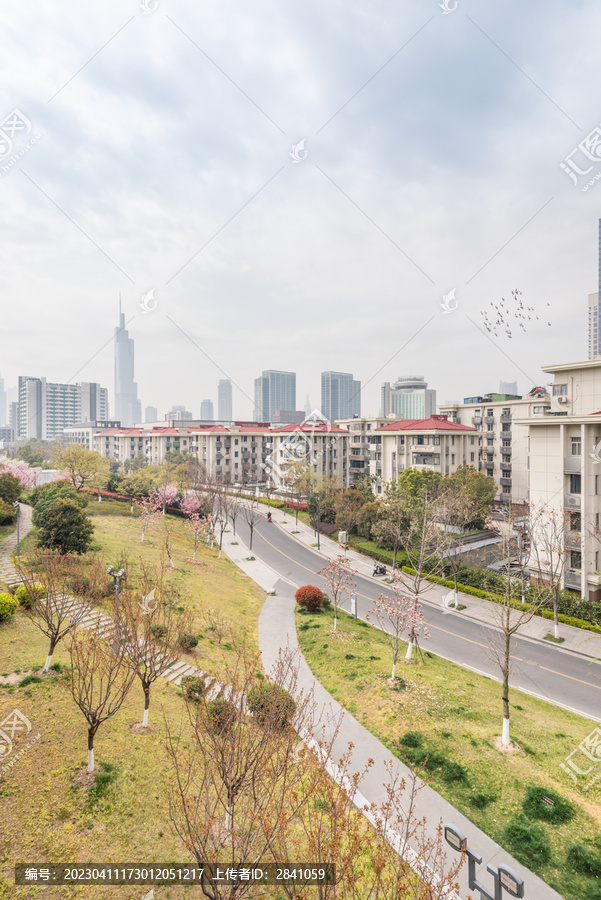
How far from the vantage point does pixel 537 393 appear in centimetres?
6172

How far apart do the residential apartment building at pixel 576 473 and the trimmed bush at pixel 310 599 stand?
15542mm

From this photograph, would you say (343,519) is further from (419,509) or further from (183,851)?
(183,851)

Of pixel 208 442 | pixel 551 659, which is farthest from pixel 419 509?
pixel 208 442

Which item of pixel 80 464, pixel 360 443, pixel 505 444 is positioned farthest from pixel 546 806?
pixel 360 443

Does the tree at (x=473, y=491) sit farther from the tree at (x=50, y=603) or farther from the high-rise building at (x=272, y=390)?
the high-rise building at (x=272, y=390)

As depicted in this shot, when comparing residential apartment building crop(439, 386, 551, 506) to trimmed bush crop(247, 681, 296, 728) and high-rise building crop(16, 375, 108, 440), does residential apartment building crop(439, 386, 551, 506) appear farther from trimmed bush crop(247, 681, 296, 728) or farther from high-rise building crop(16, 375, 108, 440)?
high-rise building crop(16, 375, 108, 440)

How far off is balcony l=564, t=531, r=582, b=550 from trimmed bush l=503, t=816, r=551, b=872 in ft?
71.6

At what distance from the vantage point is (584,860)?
991cm

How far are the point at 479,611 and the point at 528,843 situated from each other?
2041 centimetres

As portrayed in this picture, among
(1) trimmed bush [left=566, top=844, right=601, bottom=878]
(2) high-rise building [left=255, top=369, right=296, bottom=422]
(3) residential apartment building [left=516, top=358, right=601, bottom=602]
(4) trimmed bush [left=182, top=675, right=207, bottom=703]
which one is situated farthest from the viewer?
(2) high-rise building [left=255, top=369, right=296, bottom=422]

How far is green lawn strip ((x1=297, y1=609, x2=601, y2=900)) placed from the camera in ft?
36.4

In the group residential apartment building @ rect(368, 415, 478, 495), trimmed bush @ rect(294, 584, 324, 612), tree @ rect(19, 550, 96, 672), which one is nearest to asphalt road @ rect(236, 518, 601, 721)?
trimmed bush @ rect(294, 584, 324, 612)

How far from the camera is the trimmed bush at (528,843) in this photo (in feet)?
32.8

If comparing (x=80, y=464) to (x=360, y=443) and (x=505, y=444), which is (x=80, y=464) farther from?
(x=505, y=444)
